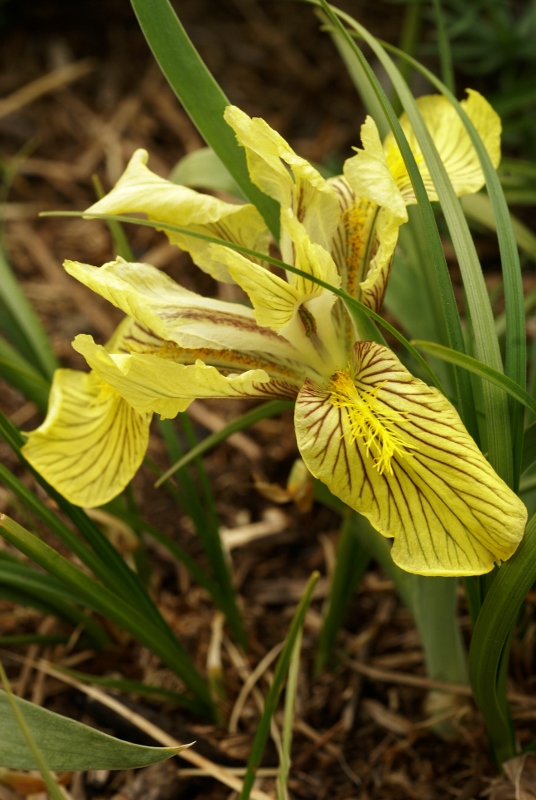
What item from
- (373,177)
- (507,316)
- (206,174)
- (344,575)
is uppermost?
(206,174)

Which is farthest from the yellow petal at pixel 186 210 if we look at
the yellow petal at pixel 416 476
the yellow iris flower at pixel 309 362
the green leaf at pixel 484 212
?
the green leaf at pixel 484 212

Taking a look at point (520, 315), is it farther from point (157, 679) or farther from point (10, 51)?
point (10, 51)

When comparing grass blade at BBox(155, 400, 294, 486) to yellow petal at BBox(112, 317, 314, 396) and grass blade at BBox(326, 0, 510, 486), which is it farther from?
grass blade at BBox(326, 0, 510, 486)

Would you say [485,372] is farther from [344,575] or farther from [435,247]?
[344,575]

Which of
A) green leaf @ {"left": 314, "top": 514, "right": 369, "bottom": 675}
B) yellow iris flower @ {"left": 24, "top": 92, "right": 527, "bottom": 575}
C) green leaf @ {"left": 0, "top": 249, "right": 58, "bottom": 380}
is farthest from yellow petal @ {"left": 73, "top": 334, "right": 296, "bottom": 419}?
green leaf @ {"left": 0, "top": 249, "right": 58, "bottom": 380}

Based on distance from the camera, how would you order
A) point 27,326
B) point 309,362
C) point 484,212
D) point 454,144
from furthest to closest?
1. point 484,212
2. point 27,326
3. point 454,144
4. point 309,362

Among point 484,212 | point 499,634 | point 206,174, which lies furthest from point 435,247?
point 484,212

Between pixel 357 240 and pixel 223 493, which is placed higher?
pixel 357 240
